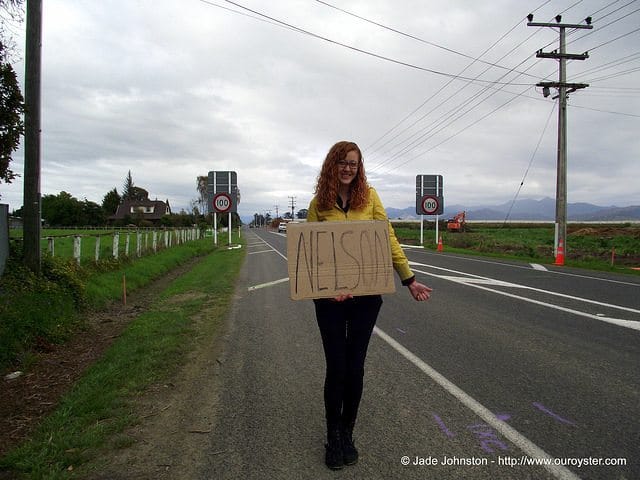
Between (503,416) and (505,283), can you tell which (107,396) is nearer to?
(503,416)

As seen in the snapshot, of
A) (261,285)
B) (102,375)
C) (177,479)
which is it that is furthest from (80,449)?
(261,285)

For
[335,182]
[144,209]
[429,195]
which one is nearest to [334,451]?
[335,182]

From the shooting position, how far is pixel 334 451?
292 cm

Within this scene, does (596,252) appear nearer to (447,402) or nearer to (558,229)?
(558,229)

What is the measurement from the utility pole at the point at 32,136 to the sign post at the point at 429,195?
83.4 ft

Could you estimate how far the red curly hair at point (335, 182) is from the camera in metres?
3.06

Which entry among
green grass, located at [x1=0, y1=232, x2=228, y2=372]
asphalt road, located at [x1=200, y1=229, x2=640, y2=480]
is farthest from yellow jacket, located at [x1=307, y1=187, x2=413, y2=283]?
green grass, located at [x1=0, y1=232, x2=228, y2=372]

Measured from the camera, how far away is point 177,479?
277 cm

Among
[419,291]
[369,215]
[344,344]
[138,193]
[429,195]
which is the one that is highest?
[138,193]

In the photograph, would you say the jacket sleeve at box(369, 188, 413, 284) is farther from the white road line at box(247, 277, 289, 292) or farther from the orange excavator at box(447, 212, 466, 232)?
the orange excavator at box(447, 212, 466, 232)

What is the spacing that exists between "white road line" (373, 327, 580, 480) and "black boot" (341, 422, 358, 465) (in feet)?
3.78

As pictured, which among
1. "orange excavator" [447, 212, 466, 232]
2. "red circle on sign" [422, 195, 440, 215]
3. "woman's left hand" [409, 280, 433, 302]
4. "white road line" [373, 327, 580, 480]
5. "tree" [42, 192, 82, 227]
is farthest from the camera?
"tree" [42, 192, 82, 227]

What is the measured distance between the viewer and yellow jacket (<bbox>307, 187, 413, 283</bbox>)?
10.2 ft

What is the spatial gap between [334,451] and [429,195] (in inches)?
1143
